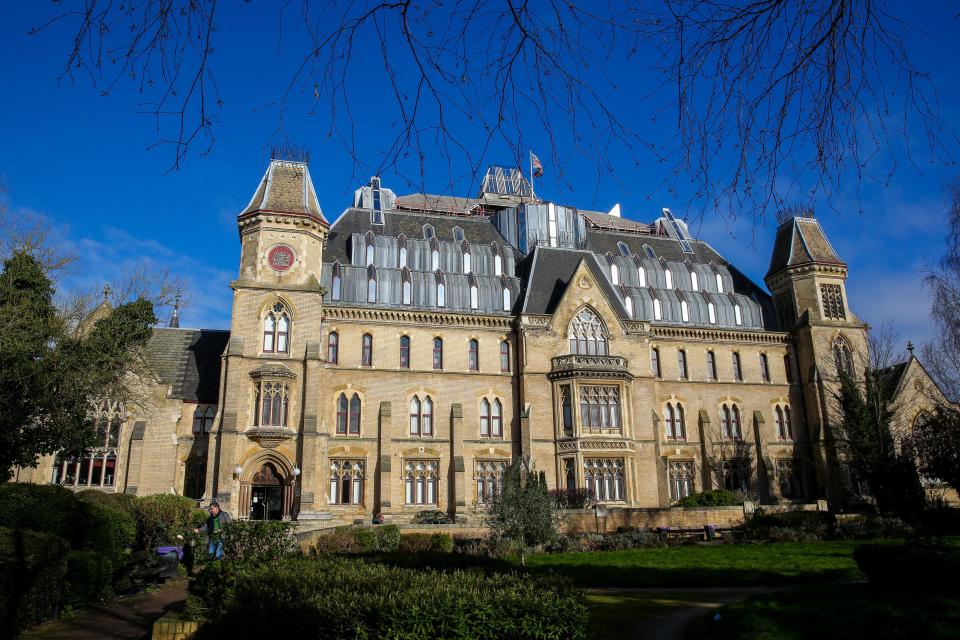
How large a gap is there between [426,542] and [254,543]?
1499 cm

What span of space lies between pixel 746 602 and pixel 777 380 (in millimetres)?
35909

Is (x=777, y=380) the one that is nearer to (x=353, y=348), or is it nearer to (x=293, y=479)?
(x=353, y=348)

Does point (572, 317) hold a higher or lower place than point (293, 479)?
higher

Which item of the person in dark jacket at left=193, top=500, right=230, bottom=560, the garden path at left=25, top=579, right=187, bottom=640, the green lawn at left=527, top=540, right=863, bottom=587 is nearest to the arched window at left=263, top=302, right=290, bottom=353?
the person in dark jacket at left=193, top=500, right=230, bottom=560

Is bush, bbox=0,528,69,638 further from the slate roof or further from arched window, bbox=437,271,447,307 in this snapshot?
arched window, bbox=437,271,447,307

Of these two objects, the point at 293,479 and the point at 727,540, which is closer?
the point at 727,540

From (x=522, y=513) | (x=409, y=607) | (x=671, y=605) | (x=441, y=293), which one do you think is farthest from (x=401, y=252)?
(x=409, y=607)

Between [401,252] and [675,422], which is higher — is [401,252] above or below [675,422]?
above

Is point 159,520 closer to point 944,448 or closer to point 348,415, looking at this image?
point 348,415

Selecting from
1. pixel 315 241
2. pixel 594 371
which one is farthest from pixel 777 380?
pixel 315 241

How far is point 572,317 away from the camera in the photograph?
41938 mm

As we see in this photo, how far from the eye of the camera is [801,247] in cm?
4869

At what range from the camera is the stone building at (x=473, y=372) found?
36.6 metres

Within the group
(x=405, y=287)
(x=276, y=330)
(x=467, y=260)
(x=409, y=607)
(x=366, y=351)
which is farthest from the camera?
(x=467, y=260)
